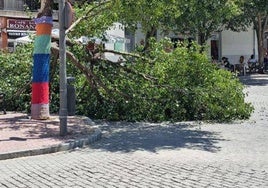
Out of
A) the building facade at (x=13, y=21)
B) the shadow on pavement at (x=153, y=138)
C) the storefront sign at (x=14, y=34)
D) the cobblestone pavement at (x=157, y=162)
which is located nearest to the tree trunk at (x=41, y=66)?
the shadow on pavement at (x=153, y=138)

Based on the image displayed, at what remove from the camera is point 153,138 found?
1124 cm

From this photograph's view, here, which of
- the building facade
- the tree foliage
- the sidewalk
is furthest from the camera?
the building facade

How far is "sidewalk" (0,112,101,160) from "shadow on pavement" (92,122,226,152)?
44 centimetres

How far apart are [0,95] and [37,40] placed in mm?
3067

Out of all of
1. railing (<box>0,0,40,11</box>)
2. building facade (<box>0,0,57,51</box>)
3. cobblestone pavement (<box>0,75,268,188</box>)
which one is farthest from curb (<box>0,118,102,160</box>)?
railing (<box>0,0,40,11</box>)

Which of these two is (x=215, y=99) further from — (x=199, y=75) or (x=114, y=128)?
(x=114, y=128)

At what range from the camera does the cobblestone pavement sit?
7258 mm

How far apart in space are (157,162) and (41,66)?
5.65 meters

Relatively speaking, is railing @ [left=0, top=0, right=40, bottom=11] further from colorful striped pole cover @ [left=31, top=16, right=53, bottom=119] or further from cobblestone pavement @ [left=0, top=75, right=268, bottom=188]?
cobblestone pavement @ [left=0, top=75, right=268, bottom=188]

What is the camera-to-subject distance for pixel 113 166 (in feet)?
27.3

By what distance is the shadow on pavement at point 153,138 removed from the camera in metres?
10.2

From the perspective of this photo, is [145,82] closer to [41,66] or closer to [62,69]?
[41,66]

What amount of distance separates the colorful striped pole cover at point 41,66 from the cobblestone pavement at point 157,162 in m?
1.99

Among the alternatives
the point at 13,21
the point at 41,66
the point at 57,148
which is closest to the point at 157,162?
the point at 57,148
